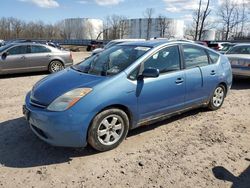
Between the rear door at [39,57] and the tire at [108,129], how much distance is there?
8.03 meters

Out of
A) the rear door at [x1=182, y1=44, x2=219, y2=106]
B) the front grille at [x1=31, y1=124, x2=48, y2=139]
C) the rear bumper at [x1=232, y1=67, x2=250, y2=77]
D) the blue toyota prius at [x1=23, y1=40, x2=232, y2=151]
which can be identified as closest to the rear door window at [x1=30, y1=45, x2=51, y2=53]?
the blue toyota prius at [x1=23, y1=40, x2=232, y2=151]

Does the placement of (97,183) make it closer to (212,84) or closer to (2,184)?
(2,184)

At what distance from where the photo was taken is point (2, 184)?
334cm

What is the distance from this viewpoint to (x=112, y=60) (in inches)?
189

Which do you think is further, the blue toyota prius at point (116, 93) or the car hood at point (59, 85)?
the car hood at point (59, 85)

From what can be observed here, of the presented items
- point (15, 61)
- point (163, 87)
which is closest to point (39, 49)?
point (15, 61)

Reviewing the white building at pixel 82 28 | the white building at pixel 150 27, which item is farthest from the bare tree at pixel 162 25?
the white building at pixel 82 28

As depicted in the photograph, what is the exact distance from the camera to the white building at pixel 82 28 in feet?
328

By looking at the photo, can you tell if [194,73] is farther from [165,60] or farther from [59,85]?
[59,85]

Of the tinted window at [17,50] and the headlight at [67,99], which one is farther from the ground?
the tinted window at [17,50]

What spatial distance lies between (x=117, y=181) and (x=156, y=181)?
485mm

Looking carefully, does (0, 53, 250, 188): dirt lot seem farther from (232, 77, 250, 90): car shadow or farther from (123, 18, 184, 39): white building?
(123, 18, 184, 39): white building

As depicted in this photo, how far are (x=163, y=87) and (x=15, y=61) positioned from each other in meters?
8.01

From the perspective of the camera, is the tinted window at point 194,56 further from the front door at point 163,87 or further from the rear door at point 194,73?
the front door at point 163,87
